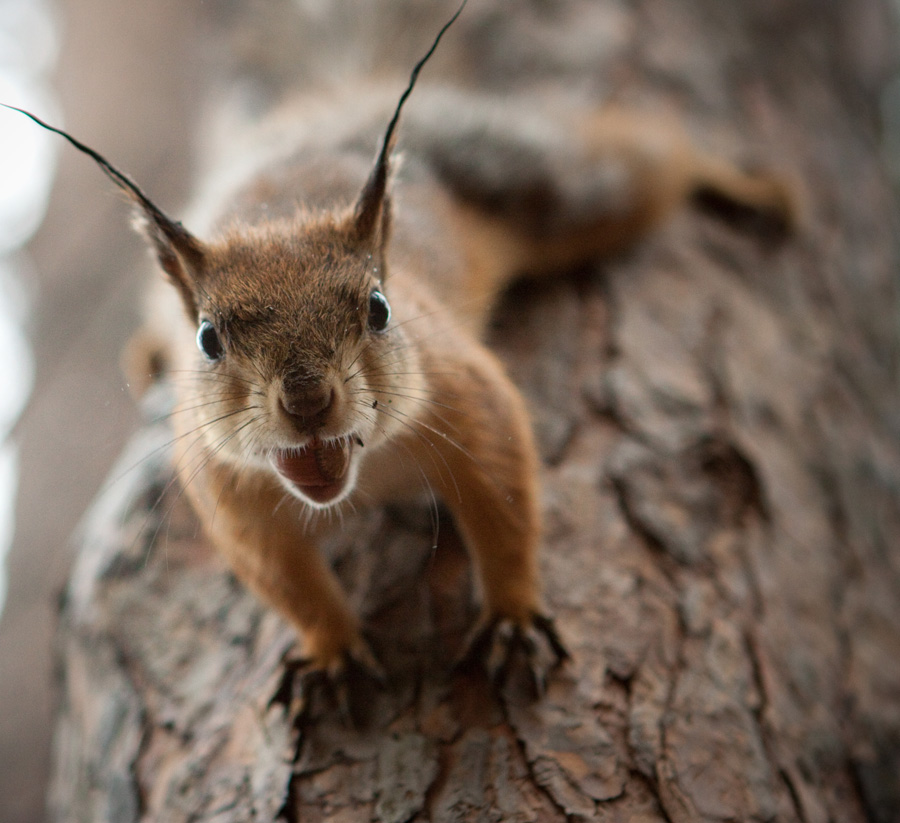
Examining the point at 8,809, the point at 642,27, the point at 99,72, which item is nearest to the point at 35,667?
the point at 8,809

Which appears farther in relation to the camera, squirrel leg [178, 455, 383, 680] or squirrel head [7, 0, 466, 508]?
squirrel leg [178, 455, 383, 680]

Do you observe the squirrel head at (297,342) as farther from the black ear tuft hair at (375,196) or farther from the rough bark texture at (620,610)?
the rough bark texture at (620,610)

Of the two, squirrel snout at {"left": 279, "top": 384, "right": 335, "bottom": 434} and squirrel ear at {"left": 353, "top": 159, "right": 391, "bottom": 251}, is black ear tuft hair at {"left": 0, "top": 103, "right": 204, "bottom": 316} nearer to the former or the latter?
squirrel ear at {"left": 353, "top": 159, "right": 391, "bottom": 251}

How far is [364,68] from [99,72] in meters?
2.09

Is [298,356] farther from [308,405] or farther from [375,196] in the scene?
[375,196]

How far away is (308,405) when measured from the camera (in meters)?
1.48

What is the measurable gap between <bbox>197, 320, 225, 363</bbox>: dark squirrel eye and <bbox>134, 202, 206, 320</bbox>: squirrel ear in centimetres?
12

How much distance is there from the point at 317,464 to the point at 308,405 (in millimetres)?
154

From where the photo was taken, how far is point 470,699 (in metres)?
1.73

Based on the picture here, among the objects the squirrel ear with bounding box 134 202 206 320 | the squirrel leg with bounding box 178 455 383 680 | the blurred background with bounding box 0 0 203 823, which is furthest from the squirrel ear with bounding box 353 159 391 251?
the blurred background with bounding box 0 0 203 823

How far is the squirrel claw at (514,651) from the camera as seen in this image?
5.84 feet

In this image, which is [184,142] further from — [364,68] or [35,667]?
[35,667]

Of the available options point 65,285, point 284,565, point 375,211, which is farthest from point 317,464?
point 65,285

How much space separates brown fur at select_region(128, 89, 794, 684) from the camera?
5.27 feet
